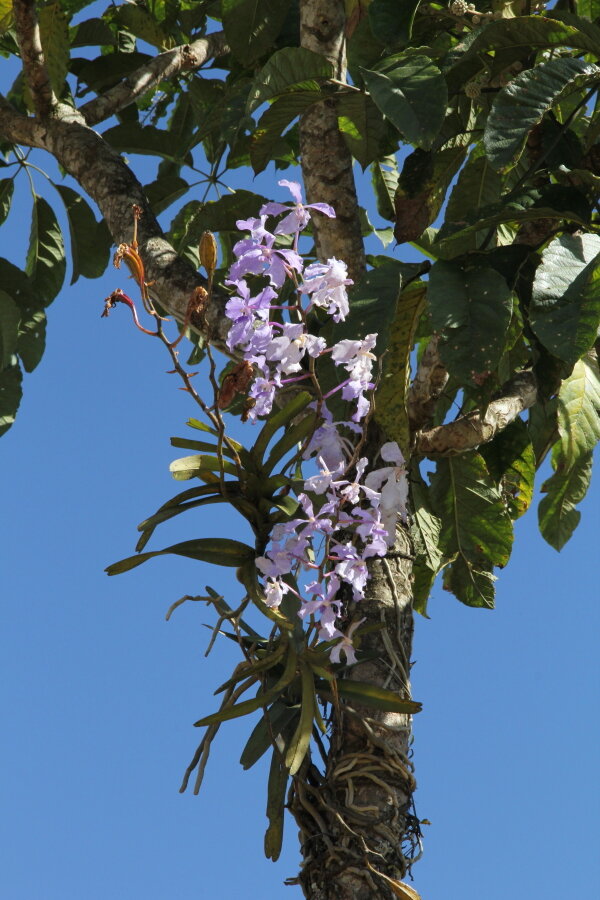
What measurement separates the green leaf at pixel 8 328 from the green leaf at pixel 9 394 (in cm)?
11

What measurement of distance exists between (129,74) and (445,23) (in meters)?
0.79

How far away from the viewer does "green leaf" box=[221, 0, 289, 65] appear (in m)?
1.80

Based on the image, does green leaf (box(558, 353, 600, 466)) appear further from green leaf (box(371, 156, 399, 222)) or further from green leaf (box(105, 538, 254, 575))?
green leaf (box(371, 156, 399, 222))

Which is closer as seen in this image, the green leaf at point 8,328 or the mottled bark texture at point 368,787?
the mottled bark texture at point 368,787

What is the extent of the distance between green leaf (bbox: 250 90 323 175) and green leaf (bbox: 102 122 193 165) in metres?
0.67

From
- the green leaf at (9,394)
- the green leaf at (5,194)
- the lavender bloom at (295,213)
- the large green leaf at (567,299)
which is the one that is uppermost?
the green leaf at (5,194)

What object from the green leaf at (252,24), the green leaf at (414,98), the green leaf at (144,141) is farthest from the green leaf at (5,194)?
the green leaf at (414,98)

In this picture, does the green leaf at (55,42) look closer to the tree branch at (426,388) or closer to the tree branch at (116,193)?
the tree branch at (116,193)

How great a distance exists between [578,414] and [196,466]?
52 centimetres

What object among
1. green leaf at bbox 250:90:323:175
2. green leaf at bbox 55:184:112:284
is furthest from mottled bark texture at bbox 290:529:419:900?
green leaf at bbox 55:184:112:284

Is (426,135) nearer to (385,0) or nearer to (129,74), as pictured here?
(385,0)

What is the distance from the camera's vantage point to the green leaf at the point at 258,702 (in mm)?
1283

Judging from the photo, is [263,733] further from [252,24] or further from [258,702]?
[252,24]

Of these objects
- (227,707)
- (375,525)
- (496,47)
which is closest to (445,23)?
(496,47)
